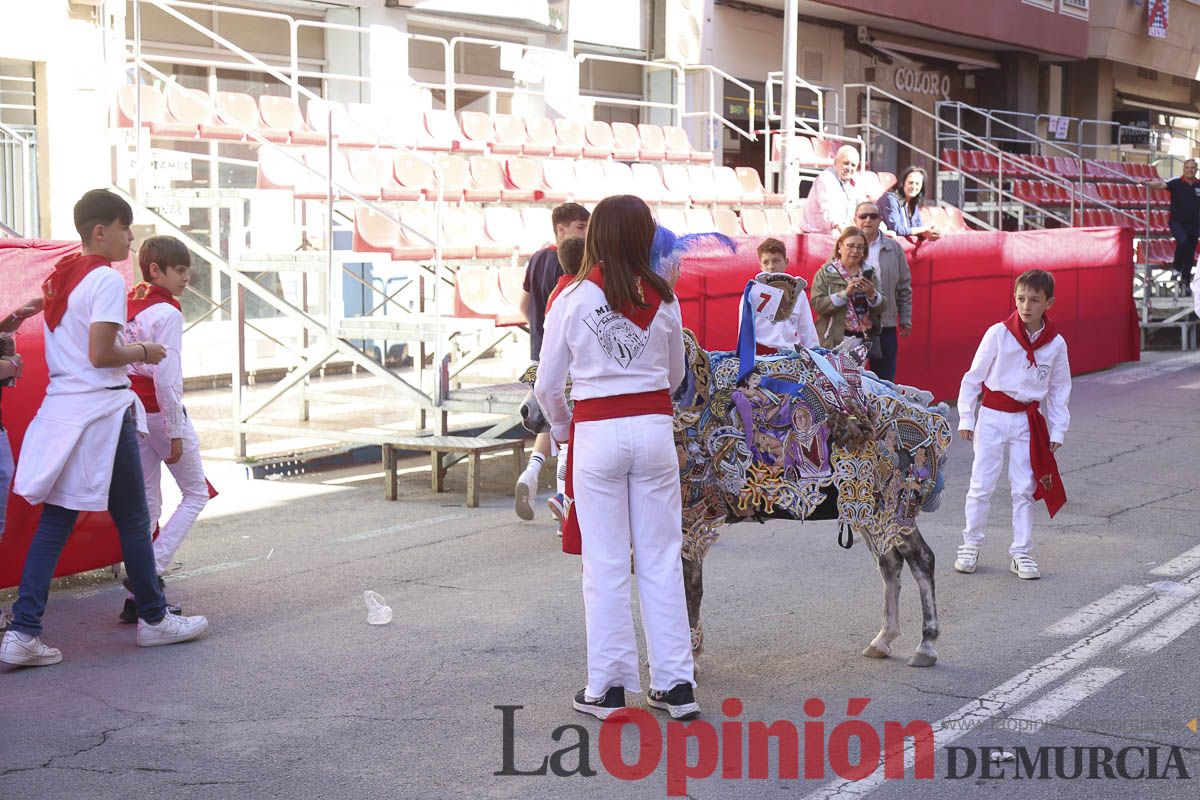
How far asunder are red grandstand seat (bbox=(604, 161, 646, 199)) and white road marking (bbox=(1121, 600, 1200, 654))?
10989 millimetres

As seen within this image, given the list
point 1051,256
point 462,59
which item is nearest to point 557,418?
point 1051,256

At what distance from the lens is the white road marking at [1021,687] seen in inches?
192

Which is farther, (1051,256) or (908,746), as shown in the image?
(1051,256)

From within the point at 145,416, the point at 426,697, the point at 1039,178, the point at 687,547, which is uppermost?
the point at 1039,178

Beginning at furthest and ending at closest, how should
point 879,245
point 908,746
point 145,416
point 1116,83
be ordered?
point 1116,83 → point 879,245 → point 145,416 → point 908,746

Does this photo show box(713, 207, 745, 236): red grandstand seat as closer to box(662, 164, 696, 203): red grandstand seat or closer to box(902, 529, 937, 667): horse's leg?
box(662, 164, 696, 203): red grandstand seat

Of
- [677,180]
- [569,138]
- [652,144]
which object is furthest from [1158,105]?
[569,138]

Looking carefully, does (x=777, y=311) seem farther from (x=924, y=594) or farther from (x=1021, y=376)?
(x=924, y=594)

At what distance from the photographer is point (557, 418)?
560cm

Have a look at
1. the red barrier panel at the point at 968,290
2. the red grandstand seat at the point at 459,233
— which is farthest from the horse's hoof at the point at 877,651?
the red grandstand seat at the point at 459,233

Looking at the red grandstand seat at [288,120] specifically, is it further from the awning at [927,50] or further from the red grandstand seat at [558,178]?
the awning at [927,50]

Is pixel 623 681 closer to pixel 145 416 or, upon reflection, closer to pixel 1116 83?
pixel 145 416

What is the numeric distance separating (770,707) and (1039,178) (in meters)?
23.5

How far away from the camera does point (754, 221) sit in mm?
18297
